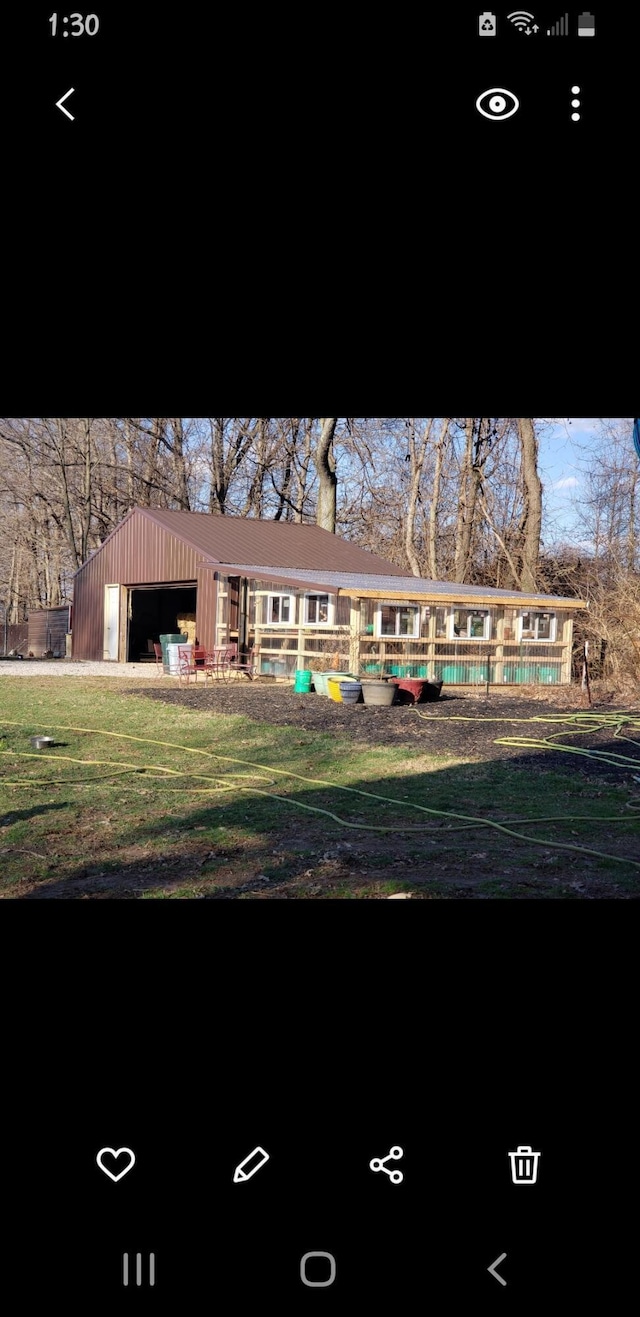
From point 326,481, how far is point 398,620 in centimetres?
1048

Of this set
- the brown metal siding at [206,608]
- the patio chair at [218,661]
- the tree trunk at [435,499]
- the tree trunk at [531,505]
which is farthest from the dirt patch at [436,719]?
the tree trunk at [435,499]

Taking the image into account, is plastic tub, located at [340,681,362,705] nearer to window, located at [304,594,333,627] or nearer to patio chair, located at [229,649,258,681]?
window, located at [304,594,333,627]

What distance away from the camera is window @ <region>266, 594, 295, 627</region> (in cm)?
1967

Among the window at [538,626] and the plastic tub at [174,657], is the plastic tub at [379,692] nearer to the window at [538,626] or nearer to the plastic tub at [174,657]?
the window at [538,626]

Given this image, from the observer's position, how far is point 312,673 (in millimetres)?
17219

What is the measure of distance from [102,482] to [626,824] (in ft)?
92.1

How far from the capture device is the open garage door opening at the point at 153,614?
26.6 m
